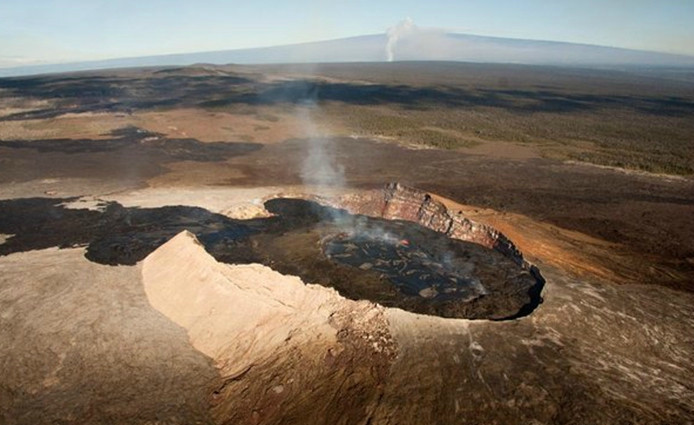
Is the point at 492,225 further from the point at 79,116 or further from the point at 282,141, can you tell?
the point at 79,116

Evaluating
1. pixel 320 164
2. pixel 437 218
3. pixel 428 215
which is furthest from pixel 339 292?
pixel 320 164

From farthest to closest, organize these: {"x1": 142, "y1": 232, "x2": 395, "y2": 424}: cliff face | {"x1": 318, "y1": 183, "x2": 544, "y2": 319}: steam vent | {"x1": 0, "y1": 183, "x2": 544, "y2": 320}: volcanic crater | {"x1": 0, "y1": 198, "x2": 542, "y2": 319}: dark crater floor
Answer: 1. {"x1": 0, "y1": 183, "x2": 544, "y2": 320}: volcanic crater
2. {"x1": 0, "y1": 198, "x2": 542, "y2": 319}: dark crater floor
3. {"x1": 318, "y1": 183, "x2": 544, "y2": 319}: steam vent
4. {"x1": 142, "y1": 232, "x2": 395, "y2": 424}: cliff face

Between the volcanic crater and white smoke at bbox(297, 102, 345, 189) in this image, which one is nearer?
the volcanic crater

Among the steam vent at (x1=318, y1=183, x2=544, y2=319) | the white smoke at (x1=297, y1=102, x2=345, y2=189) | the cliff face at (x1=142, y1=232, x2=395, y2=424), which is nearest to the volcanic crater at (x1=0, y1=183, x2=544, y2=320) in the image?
the steam vent at (x1=318, y1=183, x2=544, y2=319)

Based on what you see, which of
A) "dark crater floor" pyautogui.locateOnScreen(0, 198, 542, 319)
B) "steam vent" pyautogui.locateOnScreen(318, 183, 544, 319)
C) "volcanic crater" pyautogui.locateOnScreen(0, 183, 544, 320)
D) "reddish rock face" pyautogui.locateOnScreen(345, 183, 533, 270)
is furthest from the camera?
"reddish rock face" pyautogui.locateOnScreen(345, 183, 533, 270)

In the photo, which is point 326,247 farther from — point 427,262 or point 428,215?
point 428,215

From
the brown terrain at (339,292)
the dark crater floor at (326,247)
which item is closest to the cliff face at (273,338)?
the brown terrain at (339,292)

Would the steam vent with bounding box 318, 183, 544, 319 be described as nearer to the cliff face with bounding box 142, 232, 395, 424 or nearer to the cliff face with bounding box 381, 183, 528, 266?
the cliff face with bounding box 381, 183, 528, 266

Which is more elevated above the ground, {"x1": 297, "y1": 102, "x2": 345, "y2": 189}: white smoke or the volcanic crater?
{"x1": 297, "y1": 102, "x2": 345, "y2": 189}: white smoke
